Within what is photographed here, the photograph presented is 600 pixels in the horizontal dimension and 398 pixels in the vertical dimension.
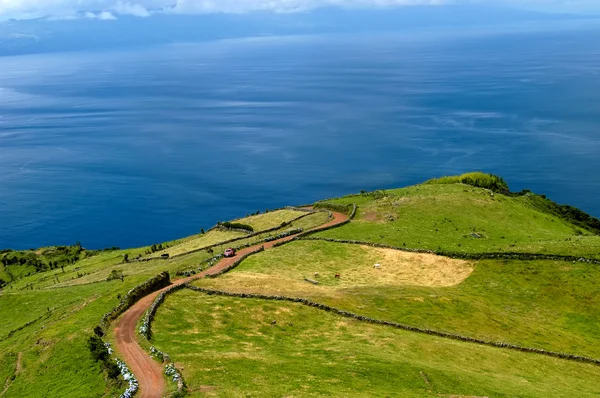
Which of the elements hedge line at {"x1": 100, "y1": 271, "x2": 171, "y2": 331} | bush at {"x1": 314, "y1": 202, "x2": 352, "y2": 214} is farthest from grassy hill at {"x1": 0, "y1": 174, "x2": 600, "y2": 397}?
bush at {"x1": 314, "y1": 202, "x2": 352, "y2": 214}

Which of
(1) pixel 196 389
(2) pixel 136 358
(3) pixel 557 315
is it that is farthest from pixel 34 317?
(3) pixel 557 315

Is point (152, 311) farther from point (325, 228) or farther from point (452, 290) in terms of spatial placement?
point (325, 228)

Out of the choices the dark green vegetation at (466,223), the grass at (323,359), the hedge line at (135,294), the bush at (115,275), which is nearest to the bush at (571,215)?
the dark green vegetation at (466,223)

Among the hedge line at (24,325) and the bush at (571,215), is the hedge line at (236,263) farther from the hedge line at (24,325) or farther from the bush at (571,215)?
the bush at (571,215)

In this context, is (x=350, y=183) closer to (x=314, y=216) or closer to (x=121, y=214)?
(x=121, y=214)

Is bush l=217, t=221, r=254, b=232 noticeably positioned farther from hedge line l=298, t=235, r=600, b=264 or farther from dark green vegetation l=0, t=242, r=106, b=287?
dark green vegetation l=0, t=242, r=106, b=287

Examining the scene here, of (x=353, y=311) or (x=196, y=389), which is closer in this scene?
(x=196, y=389)

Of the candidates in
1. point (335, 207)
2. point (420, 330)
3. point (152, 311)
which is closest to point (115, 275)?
point (152, 311)
